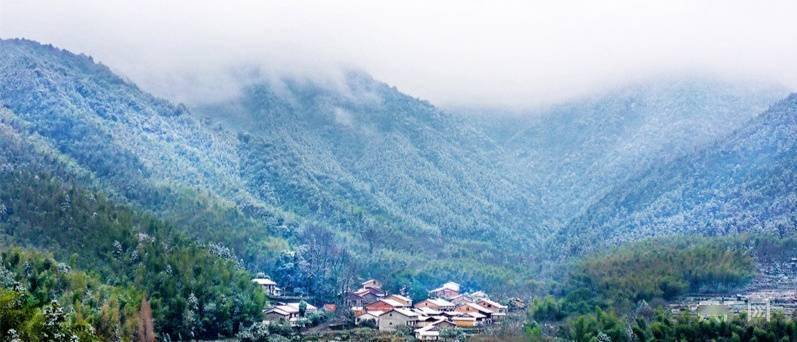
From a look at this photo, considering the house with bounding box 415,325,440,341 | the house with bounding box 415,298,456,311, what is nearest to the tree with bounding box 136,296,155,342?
the house with bounding box 415,325,440,341

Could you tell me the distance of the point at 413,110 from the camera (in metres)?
194

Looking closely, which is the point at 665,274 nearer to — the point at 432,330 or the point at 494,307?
the point at 432,330

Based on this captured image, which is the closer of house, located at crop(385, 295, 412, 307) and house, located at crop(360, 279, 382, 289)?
house, located at crop(385, 295, 412, 307)

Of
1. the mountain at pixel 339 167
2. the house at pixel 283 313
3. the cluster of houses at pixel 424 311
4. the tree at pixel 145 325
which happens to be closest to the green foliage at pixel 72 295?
the tree at pixel 145 325

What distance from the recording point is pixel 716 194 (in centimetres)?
10844

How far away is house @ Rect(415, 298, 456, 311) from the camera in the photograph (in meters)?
92.3

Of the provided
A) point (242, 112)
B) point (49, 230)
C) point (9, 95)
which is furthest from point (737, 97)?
Result: point (49, 230)

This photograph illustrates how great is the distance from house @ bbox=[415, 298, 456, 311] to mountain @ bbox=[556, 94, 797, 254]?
26.9 metres

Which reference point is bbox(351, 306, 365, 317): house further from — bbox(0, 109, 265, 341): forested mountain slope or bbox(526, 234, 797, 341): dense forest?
bbox(526, 234, 797, 341): dense forest

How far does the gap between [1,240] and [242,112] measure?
10530 cm

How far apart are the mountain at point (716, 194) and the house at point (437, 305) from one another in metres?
26.9

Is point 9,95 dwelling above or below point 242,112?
below

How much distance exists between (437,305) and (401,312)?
10.3 metres

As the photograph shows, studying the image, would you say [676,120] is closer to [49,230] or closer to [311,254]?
[311,254]
